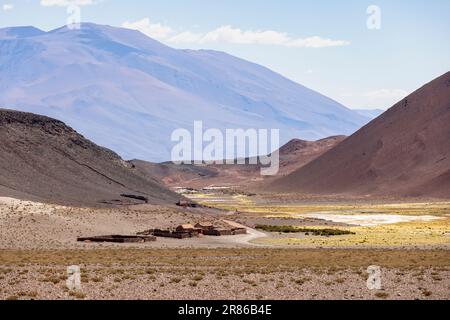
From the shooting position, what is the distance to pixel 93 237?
209 ft

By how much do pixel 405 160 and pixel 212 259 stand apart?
465ft

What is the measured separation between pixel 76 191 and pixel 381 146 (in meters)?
111

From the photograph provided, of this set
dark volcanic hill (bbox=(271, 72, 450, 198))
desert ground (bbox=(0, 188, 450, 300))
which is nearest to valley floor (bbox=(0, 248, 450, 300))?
desert ground (bbox=(0, 188, 450, 300))

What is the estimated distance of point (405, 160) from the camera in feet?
602

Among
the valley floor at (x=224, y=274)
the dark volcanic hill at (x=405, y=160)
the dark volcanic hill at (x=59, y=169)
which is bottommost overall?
the valley floor at (x=224, y=274)

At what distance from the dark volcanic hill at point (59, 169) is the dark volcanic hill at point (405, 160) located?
68532 millimetres

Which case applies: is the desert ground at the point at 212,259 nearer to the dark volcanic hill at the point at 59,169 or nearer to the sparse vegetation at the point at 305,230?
the sparse vegetation at the point at 305,230

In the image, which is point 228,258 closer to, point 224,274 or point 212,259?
point 212,259

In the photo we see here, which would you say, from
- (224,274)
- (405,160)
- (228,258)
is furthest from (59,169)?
(405,160)

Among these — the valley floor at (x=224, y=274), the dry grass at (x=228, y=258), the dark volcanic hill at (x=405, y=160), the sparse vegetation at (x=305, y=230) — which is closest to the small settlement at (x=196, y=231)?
the sparse vegetation at (x=305, y=230)

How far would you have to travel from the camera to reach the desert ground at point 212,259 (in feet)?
104

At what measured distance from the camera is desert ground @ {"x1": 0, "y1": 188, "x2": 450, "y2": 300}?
31.7m

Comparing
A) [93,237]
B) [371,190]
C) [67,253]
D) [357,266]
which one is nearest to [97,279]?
[357,266]
